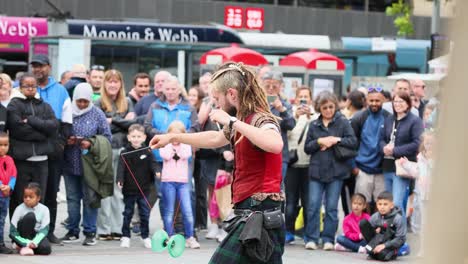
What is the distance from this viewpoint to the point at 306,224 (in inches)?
452

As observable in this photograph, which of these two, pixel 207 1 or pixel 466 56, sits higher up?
pixel 207 1

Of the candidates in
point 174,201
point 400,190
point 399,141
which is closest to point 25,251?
point 174,201

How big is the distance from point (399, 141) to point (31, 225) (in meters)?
4.41

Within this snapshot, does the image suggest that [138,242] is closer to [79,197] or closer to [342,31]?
[79,197]

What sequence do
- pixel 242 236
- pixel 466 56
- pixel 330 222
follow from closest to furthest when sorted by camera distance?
pixel 466 56 → pixel 242 236 → pixel 330 222

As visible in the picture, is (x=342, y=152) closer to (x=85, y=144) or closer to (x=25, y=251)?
(x=85, y=144)

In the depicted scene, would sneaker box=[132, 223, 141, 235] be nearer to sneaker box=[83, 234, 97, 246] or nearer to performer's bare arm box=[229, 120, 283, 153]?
sneaker box=[83, 234, 97, 246]

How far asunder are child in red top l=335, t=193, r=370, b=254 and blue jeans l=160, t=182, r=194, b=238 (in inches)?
70.5

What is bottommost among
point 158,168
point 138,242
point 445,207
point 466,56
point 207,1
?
point 138,242

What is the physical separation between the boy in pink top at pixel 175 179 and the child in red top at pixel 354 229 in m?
1.75

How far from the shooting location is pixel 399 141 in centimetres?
1151

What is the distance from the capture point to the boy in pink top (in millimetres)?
10531

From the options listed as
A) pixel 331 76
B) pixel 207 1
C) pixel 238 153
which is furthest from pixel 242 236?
pixel 207 1

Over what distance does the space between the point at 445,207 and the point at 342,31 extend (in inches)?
1702
